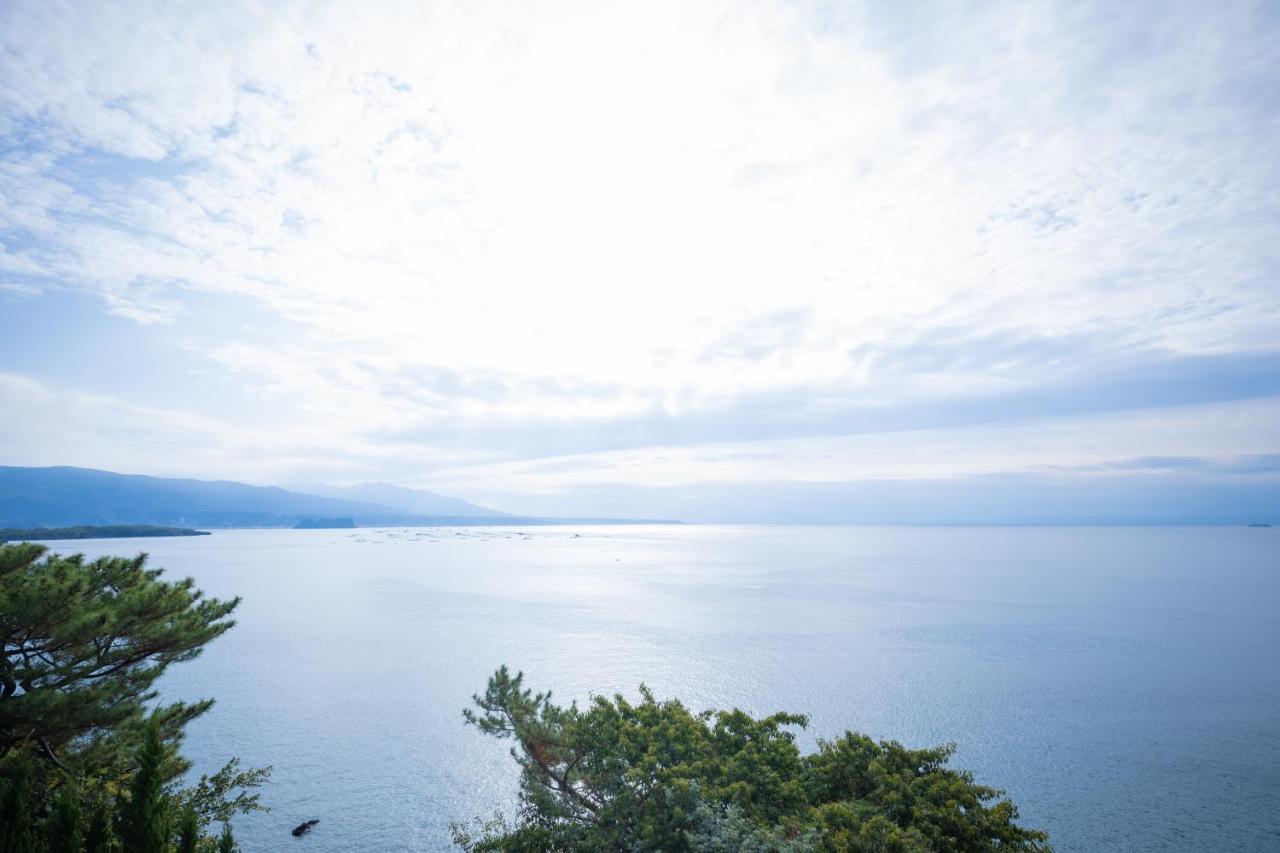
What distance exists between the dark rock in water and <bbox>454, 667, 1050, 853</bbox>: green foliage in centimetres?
1391

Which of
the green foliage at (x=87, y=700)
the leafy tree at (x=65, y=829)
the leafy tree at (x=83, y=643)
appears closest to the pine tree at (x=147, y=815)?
the green foliage at (x=87, y=700)

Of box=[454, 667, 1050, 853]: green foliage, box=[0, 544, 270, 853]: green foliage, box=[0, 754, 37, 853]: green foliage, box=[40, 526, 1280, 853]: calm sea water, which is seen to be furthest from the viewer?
box=[40, 526, 1280, 853]: calm sea water

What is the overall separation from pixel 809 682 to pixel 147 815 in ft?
171

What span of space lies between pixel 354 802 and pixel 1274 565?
685 ft

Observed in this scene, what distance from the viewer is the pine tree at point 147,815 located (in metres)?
11.8

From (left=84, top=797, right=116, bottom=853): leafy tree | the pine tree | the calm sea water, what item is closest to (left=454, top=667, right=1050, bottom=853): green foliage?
the pine tree

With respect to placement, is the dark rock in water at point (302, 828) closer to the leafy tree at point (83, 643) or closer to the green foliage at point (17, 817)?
the leafy tree at point (83, 643)

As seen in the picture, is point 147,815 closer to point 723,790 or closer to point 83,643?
point 83,643

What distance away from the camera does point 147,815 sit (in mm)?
11938

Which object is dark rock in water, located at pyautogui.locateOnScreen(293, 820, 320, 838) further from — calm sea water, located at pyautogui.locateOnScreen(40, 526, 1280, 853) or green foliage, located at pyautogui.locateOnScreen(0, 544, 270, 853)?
green foliage, located at pyautogui.locateOnScreen(0, 544, 270, 853)

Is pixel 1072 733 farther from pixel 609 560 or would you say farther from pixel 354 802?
pixel 609 560

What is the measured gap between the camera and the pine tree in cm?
1175

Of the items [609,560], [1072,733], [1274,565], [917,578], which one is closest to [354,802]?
[1072,733]

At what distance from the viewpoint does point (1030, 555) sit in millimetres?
199750
